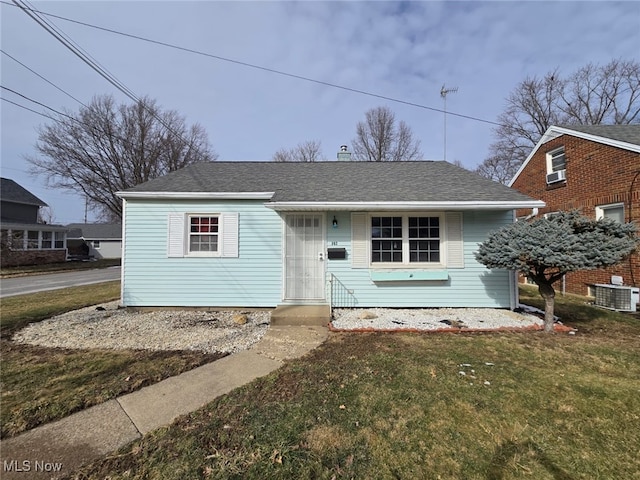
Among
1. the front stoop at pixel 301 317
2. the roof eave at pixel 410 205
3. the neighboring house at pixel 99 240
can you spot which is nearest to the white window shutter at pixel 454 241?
the roof eave at pixel 410 205

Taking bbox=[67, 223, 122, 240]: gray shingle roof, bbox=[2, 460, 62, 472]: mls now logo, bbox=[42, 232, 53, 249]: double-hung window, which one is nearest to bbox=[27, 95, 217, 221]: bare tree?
bbox=[42, 232, 53, 249]: double-hung window

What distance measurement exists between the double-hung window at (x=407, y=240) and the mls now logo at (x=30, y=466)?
5.86 meters

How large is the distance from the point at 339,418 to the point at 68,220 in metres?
56.0

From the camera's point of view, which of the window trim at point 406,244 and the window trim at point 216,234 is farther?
the window trim at point 216,234

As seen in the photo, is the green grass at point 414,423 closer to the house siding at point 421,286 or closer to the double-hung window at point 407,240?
the house siding at point 421,286

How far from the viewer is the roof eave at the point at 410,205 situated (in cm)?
620

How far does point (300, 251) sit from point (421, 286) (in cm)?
307

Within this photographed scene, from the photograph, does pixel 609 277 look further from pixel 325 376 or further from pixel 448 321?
pixel 325 376

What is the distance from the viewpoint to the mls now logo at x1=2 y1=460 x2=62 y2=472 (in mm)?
2102

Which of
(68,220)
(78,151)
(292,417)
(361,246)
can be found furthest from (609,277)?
(68,220)

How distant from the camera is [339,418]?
2.70 m

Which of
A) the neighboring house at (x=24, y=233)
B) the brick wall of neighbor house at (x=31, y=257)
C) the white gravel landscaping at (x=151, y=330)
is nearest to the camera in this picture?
the white gravel landscaping at (x=151, y=330)

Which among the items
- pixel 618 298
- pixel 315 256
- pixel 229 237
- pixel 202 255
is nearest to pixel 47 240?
pixel 202 255

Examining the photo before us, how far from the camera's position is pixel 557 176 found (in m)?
10.5
